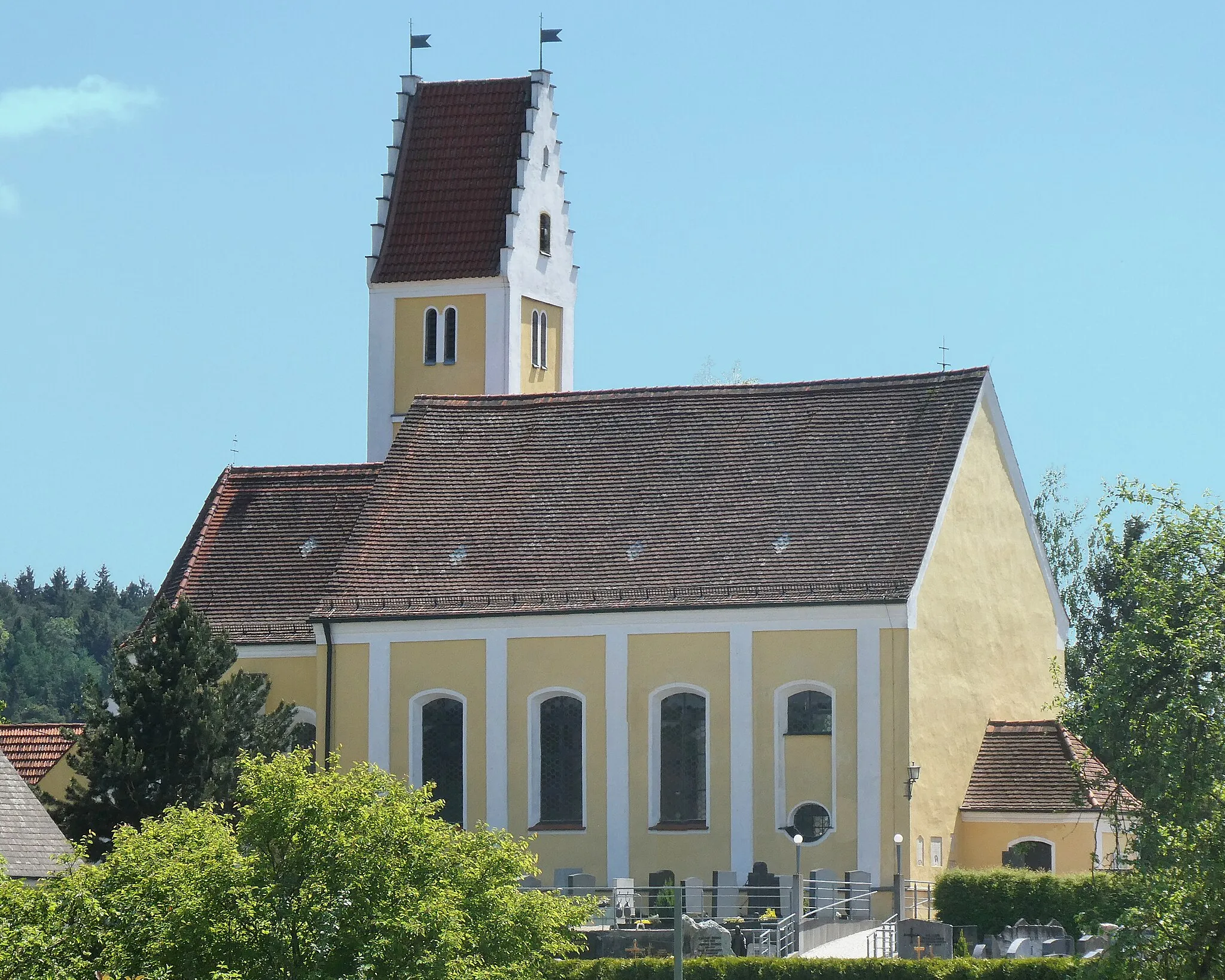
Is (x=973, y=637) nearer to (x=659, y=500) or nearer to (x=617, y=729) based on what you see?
(x=659, y=500)

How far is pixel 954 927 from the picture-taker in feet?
140

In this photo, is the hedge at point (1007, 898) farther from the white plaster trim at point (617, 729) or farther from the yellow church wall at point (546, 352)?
the yellow church wall at point (546, 352)

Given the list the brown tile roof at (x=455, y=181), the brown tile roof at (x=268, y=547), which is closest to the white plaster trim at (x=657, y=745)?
the brown tile roof at (x=268, y=547)

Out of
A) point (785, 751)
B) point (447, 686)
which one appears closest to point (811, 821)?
point (785, 751)

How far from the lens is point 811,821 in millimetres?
47188

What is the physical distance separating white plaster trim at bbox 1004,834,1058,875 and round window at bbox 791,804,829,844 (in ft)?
12.6

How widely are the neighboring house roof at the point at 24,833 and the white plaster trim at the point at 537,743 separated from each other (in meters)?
15.2

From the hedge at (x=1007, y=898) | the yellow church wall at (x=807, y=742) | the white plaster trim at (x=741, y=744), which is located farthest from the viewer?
the white plaster trim at (x=741, y=744)

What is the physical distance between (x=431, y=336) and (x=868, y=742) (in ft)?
79.1

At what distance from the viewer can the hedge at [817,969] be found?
36.8 m

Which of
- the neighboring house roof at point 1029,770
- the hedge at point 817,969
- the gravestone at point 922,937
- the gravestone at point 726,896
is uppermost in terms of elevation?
the neighboring house roof at point 1029,770

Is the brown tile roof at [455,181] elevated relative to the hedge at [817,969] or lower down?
elevated

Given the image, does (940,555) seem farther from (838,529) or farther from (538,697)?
(538,697)

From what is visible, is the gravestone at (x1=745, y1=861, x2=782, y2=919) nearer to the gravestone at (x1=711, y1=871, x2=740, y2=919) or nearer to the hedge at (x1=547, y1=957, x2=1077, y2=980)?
the gravestone at (x1=711, y1=871, x2=740, y2=919)
